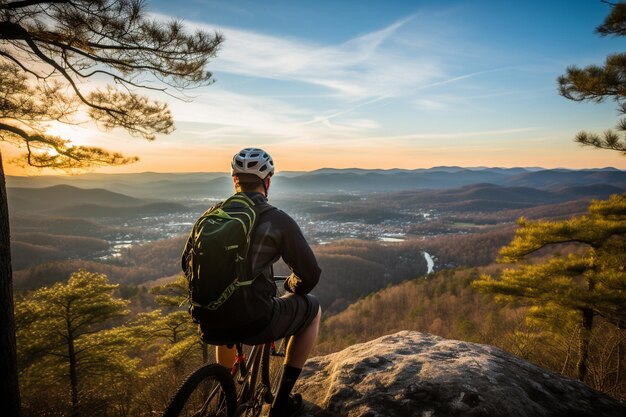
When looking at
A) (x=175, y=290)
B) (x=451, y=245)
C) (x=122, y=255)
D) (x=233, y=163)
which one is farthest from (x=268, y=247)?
(x=122, y=255)

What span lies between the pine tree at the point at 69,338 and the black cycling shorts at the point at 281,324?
14273 millimetres

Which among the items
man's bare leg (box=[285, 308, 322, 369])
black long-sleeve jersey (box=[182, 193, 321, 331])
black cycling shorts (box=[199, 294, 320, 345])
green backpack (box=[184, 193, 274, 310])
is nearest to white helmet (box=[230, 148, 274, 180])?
black long-sleeve jersey (box=[182, 193, 321, 331])

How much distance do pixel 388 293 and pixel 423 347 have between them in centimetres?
6923

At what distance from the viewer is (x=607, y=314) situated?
356 inches

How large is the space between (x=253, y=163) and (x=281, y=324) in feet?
4.77

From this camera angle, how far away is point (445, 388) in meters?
3.12

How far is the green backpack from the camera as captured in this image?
7.19 ft

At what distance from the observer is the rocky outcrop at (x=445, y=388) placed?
2957 millimetres

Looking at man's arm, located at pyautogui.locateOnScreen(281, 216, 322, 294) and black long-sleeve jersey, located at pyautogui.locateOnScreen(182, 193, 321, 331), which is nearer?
black long-sleeve jersey, located at pyautogui.locateOnScreen(182, 193, 321, 331)

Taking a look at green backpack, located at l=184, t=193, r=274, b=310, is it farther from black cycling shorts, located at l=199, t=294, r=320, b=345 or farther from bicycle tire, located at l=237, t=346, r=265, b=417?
bicycle tire, located at l=237, t=346, r=265, b=417

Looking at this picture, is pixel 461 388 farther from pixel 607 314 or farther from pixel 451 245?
pixel 451 245

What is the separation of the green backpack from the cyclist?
0.07 metres

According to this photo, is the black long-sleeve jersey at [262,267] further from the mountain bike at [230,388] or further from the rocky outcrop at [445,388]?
the rocky outcrop at [445,388]

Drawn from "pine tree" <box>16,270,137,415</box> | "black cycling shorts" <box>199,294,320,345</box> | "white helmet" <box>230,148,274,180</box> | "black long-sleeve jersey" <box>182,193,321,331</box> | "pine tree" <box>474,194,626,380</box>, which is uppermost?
"white helmet" <box>230,148,274,180</box>
